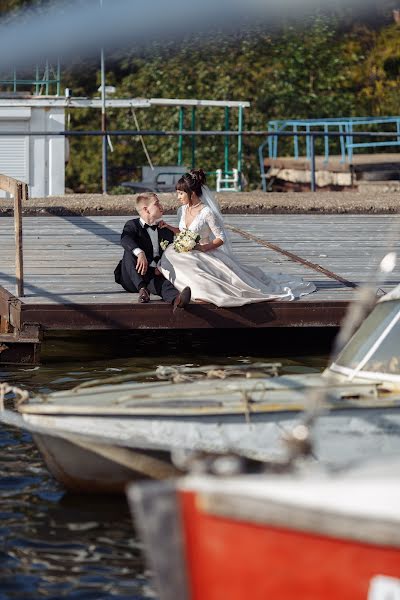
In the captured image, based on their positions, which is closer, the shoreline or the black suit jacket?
the black suit jacket

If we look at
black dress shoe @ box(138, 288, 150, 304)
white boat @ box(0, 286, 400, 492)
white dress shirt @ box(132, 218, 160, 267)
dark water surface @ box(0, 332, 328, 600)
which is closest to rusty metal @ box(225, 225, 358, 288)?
white dress shirt @ box(132, 218, 160, 267)

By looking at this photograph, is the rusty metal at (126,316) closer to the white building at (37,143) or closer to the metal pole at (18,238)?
the metal pole at (18,238)

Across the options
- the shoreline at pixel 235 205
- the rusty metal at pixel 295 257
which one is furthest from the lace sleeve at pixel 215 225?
the shoreline at pixel 235 205

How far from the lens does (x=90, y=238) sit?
55.9ft

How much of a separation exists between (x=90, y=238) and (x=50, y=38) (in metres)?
10.2

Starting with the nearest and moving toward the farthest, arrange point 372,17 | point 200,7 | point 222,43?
point 200,7 < point 222,43 < point 372,17

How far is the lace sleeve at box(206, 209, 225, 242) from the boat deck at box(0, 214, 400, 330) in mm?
715

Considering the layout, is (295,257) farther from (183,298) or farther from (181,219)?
(183,298)

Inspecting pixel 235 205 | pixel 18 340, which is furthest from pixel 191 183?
pixel 235 205

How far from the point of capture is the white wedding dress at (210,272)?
13.5 meters

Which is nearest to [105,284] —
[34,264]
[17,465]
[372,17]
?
[34,264]

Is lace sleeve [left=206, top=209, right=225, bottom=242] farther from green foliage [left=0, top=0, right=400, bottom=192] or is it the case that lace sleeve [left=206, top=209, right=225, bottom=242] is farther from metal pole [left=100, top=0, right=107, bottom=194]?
green foliage [left=0, top=0, right=400, bottom=192]

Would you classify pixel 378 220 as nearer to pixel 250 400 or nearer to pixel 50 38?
pixel 250 400

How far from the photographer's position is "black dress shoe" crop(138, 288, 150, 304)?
13.5 metres
